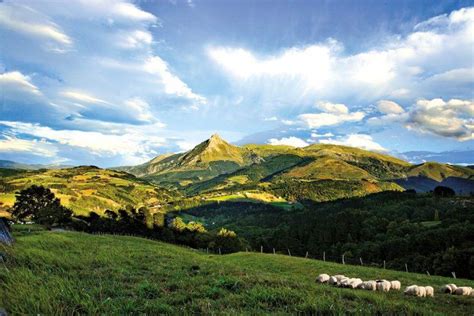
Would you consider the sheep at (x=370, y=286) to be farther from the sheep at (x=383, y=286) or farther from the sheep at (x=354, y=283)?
the sheep at (x=354, y=283)

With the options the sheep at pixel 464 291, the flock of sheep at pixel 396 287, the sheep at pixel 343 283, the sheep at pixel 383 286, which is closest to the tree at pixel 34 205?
the sheep at pixel 343 283

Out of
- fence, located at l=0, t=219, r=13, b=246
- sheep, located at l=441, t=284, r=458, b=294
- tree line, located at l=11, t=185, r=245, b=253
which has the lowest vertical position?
tree line, located at l=11, t=185, r=245, b=253

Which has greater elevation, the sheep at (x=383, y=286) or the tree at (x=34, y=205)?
the sheep at (x=383, y=286)

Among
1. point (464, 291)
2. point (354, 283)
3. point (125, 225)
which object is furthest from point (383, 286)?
point (125, 225)

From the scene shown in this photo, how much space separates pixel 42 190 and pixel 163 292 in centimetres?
13564

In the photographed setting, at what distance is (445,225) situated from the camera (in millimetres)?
144000

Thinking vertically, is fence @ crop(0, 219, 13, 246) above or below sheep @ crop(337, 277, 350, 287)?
above

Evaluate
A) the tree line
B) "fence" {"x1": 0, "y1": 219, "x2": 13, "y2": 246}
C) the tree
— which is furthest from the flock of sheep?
the tree

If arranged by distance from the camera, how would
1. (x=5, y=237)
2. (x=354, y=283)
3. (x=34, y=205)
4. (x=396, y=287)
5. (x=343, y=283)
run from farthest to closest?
(x=34, y=205)
(x=343, y=283)
(x=354, y=283)
(x=396, y=287)
(x=5, y=237)

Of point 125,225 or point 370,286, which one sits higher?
point 370,286

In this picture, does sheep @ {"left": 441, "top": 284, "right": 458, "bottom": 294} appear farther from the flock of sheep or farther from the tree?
the tree

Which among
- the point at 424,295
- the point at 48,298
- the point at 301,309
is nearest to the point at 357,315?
the point at 301,309

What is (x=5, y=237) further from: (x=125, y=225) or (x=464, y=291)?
(x=125, y=225)

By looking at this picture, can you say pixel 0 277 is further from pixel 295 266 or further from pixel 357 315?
pixel 295 266
